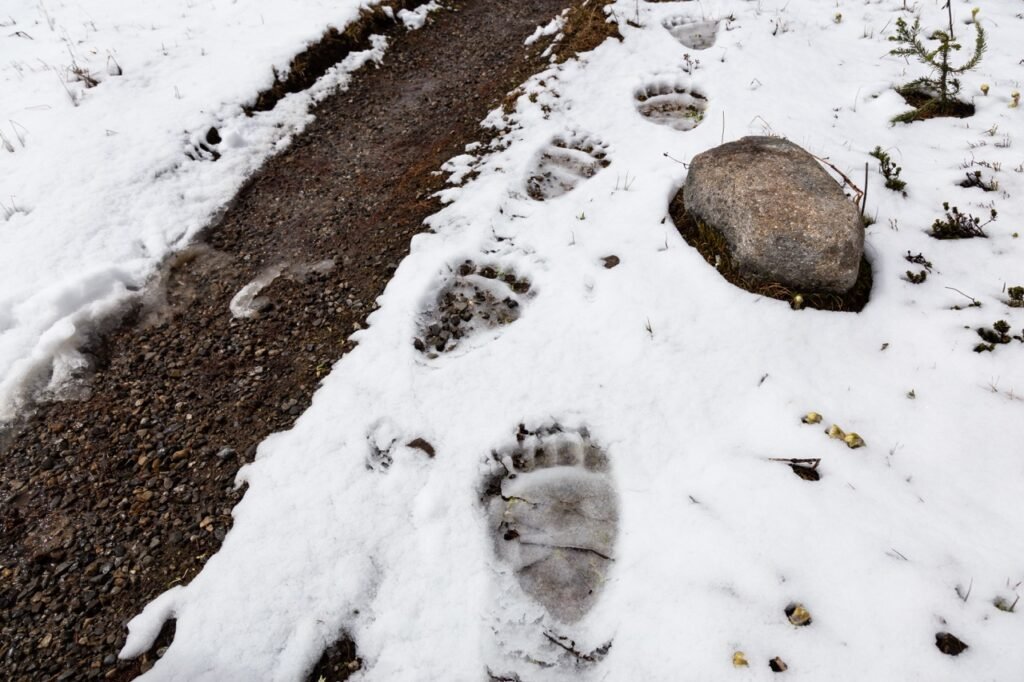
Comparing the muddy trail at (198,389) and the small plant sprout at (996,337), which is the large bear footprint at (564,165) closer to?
the muddy trail at (198,389)

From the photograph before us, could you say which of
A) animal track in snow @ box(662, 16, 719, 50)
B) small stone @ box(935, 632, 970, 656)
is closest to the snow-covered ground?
animal track in snow @ box(662, 16, 719, 50)

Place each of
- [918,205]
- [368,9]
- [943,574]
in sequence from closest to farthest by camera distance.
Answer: [943,574] < [918,205] < [368,9]

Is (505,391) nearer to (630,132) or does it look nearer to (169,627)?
(169,627)

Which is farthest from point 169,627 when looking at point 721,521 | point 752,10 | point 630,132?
point 752,10

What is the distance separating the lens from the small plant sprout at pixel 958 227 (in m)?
4.91

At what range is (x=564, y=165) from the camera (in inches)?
270

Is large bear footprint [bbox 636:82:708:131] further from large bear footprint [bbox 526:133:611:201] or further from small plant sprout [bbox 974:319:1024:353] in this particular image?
small plant sprout [bbox 974:319:1024:353]

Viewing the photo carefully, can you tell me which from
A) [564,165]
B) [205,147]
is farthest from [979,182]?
[205,147]

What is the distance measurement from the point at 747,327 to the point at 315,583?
381 centimetres

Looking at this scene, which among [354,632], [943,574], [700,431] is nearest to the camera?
[943,574]

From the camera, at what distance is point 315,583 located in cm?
359

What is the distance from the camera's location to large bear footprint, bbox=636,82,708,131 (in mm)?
7207

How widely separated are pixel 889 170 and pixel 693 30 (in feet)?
15.8

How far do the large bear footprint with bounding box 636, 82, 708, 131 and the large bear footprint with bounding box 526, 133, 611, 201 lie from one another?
1.05 m
